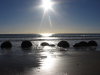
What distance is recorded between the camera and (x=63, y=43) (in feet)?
57.5

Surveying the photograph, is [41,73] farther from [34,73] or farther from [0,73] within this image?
[0,73]

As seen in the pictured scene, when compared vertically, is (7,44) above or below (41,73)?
above

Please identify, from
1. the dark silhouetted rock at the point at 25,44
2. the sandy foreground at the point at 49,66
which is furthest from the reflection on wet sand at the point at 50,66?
the dark silhouetted rock at the point at 25,44

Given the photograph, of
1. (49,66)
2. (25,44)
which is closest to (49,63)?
(49,66)

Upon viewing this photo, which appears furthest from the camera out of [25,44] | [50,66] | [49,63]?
[25,44]

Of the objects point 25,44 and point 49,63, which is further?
point 25,44

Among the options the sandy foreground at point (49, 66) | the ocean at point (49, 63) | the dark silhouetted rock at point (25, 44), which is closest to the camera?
the sandy foreground at point (49, 66)

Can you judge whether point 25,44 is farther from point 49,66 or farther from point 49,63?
point 49,66

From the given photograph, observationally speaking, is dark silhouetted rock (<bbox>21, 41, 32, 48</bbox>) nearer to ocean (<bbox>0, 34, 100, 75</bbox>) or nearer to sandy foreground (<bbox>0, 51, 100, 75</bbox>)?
ocean (<bbox>0, 34, 100, 75</bbox>)

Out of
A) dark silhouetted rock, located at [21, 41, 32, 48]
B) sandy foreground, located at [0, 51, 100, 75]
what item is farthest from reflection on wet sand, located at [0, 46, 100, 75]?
dark silhouetted rock, located at [21, 41, 32, 48]

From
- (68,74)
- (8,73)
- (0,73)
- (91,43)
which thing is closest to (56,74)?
(68,74)

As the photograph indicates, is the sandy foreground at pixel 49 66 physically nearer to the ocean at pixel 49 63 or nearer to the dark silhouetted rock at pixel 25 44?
the ocean at pixel 49 63

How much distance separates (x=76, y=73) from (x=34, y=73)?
6.21 feet

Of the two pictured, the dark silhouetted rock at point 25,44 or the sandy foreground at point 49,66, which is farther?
the dark silhouetted rock at point 25,44
